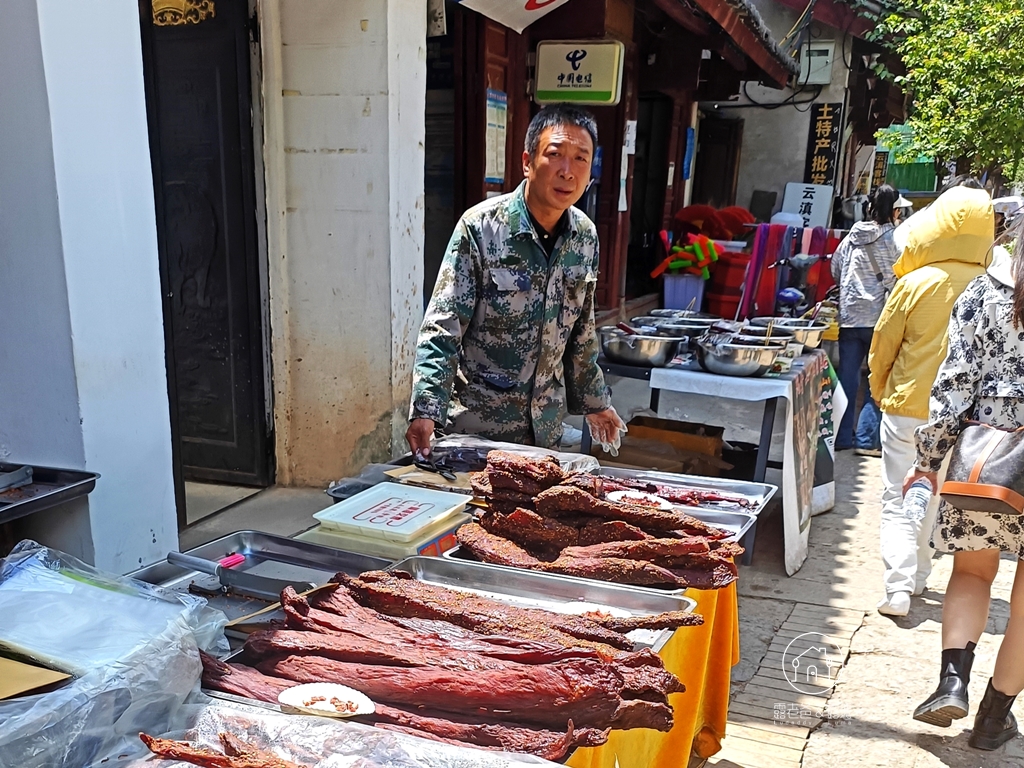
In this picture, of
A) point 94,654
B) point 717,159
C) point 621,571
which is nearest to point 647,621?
point 621,571

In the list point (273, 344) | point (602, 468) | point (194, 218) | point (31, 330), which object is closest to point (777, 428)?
point (602, 468)

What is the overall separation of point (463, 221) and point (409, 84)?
6.68 ft

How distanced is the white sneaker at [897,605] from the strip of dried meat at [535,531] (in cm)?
286

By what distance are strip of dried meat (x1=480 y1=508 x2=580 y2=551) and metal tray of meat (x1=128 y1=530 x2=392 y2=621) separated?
0.35 meters

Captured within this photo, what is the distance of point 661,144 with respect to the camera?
1126 cm

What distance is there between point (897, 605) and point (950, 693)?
111cm

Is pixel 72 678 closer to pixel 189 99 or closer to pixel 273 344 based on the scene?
pixel 273 344

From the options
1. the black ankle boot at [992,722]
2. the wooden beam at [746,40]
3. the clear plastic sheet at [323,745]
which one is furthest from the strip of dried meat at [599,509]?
the wooden beam at [746,40]

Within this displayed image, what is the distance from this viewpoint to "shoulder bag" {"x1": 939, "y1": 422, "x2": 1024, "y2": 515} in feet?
8.69

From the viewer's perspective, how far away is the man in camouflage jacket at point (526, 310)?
278 centimetres

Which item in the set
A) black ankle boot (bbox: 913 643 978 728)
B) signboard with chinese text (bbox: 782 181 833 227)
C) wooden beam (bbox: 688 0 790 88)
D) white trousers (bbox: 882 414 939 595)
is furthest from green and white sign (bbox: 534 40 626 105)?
signboard with chinese text (bbox: 782 181 833 227)

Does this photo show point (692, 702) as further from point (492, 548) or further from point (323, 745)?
point (323, 745)

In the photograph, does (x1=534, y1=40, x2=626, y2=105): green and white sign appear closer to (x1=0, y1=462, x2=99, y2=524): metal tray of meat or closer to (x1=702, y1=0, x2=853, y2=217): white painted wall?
(x1=0, y1=462, x2=99, y2=524): metal tray of meat

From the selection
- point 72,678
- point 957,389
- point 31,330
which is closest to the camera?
point 72,678
